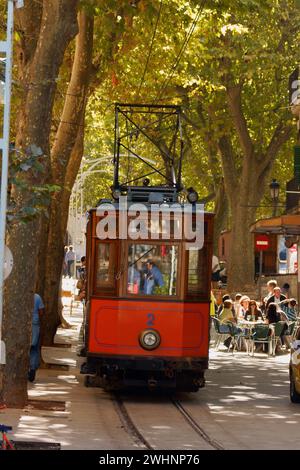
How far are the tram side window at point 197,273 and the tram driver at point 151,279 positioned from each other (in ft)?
1.49

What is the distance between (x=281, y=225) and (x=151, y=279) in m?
14.5

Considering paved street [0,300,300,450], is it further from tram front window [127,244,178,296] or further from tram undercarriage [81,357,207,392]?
tram front window [127,244,178,296]

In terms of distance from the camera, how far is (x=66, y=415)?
59.1 ft

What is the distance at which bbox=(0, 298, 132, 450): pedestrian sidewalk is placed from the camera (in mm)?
15180

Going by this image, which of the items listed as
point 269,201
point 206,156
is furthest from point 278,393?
point 269,201

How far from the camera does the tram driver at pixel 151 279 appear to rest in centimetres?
2052

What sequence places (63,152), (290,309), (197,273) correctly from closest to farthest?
1. (197,273)
2. (63,152)
3. (290,309)

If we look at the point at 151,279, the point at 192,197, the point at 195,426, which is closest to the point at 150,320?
the point at 151,279

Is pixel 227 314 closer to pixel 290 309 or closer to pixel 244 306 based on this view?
pixel 244 306

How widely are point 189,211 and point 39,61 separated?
373 cm

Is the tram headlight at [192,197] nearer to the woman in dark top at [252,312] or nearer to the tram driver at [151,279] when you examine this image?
the tram driver at [151,279]

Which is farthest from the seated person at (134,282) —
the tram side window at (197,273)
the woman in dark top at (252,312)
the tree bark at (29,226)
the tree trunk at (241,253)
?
the tree trunk at (241,253)

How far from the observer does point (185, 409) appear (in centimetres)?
1998

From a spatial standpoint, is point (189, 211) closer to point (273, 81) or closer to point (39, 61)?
point (39, 61)
